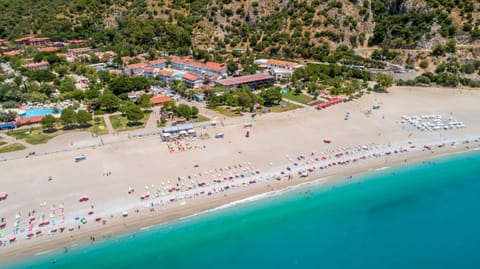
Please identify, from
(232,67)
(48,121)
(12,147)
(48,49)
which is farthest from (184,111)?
(48,49)

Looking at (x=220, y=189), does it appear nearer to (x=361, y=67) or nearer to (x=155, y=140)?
(x=155, y=140)

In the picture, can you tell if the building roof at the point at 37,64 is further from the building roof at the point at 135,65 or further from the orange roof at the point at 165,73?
the orange roof at the point at 165,73

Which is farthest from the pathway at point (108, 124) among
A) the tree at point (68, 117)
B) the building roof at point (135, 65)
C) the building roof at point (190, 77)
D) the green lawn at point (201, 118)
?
the building roof at point (135, 65)

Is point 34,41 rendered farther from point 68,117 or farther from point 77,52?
point 68,117

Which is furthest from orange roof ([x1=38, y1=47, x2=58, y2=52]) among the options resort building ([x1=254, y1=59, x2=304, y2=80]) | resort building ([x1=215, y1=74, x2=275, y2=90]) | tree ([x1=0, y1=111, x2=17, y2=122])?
resort building ([x1=254, y1=59, x2=304, y2=80])

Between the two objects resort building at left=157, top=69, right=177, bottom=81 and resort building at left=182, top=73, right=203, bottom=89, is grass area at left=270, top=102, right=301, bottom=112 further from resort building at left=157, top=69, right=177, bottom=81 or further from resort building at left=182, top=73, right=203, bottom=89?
resort building at left=157, top=69, right=177, bottom=81

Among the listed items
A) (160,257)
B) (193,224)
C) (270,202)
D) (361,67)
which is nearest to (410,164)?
(270,202)
